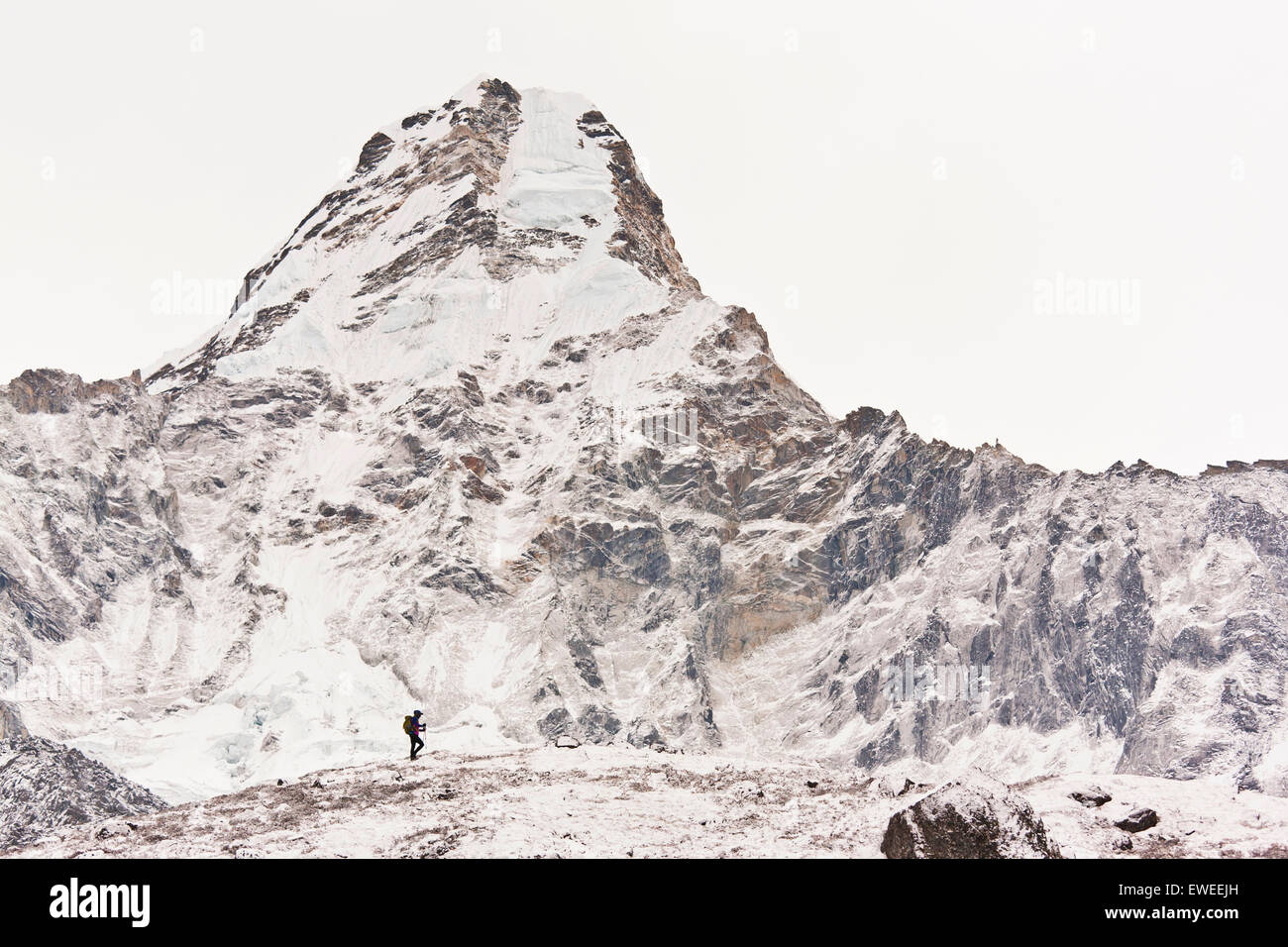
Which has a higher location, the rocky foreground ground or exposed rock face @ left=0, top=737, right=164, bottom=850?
the rocky foreground ground

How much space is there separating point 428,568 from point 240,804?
15352cm

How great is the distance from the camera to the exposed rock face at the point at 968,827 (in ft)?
94.1

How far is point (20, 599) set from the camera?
178 metres

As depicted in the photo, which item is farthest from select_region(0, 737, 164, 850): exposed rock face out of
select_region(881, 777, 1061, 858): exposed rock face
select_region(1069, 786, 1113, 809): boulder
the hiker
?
select_region(1069, 786, 1113, 809): boulder

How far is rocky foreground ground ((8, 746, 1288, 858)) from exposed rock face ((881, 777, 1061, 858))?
0.03m

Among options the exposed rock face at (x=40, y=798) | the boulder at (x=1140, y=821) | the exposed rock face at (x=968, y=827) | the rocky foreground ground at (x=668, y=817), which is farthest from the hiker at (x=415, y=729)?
the boulder at (x=1140, y=821)

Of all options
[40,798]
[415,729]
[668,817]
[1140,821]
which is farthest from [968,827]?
[40,798]

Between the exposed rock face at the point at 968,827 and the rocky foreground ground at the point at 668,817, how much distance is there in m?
0.03

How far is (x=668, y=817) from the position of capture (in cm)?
3634

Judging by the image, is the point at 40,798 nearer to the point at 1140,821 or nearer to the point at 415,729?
the point at 415,729

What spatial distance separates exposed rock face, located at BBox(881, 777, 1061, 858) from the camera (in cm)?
2869

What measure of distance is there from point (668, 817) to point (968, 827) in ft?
30.9

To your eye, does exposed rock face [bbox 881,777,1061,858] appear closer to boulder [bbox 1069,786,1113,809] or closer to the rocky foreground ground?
the rocky foreground ground
